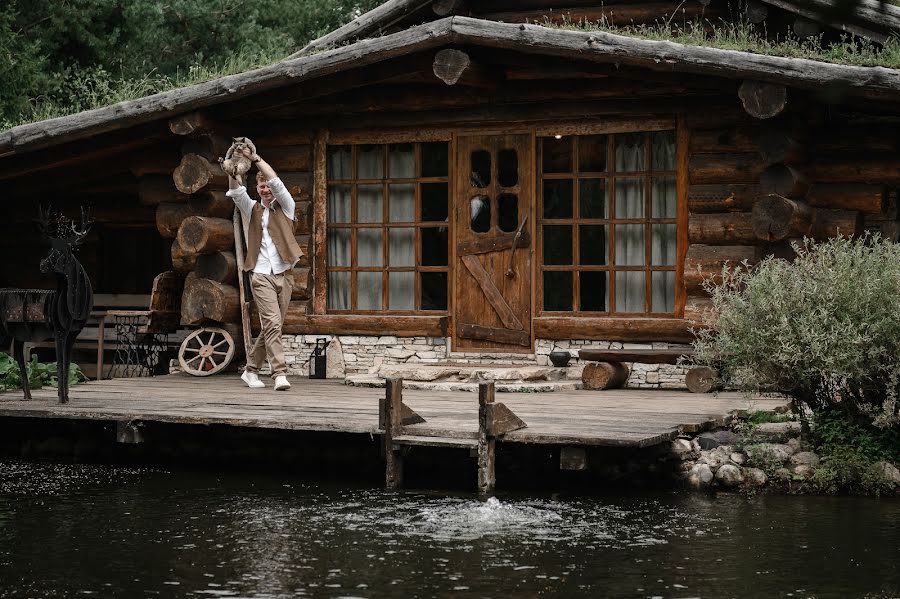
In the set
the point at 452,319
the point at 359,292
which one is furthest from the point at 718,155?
the point at 359,292

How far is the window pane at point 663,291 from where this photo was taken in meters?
11.5

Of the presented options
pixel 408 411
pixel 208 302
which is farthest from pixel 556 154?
pixel 408 411

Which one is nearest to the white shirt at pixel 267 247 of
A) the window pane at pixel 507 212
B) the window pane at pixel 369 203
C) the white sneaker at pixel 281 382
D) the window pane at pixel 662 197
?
the white sneaker at pixel 281 382

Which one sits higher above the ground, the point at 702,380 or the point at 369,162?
the point at 369,162

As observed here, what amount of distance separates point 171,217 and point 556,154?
13.6 ft

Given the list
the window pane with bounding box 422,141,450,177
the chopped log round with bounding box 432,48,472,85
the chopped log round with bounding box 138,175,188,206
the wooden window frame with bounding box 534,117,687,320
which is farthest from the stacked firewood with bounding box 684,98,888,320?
the chopped log round with bounding box 138,175,188,206

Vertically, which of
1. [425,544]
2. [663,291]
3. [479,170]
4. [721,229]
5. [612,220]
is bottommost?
[425,544]

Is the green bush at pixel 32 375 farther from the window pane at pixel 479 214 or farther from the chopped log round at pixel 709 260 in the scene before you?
the chopped log round at pixel 709 260

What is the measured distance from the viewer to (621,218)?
38.2ft

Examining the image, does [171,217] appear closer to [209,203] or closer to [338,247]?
[209,203]

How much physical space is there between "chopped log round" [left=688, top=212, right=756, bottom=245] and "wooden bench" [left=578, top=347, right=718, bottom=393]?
1031 mm

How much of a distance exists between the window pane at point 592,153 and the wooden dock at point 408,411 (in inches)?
84.9

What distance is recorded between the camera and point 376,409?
948cm

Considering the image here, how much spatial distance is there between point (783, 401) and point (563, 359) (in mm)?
2139
